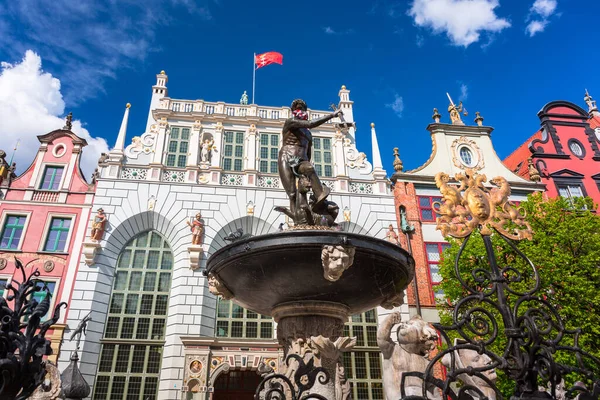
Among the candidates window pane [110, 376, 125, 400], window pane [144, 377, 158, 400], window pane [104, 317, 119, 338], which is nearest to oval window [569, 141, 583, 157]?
window pane [144, 377, 158, 400]

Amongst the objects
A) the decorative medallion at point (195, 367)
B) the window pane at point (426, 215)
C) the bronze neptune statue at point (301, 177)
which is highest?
the window pane at point (426, 215)

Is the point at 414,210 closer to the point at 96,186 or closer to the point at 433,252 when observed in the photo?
the point at 433,252

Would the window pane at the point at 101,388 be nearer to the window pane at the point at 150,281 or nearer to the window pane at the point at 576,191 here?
the window pane at the point at 150,281

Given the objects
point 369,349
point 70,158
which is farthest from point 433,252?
point 70,158

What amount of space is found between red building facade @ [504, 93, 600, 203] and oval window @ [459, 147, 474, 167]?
3.40 m

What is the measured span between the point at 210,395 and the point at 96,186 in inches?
451

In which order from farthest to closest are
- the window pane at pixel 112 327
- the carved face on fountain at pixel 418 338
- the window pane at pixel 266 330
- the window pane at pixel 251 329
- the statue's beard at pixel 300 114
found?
the window pane at pixel 266 330, the window pane at pixel 251 329, the window pane at pixel 112 327, the statue's beard at pixel 300 114, the carved face on fountain at pixel 418 338

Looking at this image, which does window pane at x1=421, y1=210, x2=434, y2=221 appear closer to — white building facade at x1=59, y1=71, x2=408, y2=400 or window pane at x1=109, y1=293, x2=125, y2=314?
white building facade at x1=59, y1=71, x2=408, y2=400

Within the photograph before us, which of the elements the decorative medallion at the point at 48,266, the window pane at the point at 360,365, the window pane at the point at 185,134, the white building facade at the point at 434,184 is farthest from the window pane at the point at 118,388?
the white building facade at the point at 434,184

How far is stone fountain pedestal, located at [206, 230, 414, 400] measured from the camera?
17.3 ft

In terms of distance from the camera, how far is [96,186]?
20422mm

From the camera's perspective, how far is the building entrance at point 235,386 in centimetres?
1734

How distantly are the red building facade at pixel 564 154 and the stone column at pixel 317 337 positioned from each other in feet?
72.4

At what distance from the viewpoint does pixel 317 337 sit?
19.2 ft
